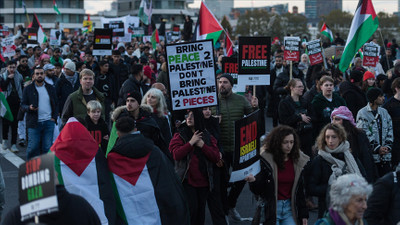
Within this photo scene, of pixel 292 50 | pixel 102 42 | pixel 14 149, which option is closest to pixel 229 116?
pixel 14 149

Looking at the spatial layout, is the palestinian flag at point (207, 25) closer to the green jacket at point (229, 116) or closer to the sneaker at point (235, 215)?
the green jacket at point (229, 116)

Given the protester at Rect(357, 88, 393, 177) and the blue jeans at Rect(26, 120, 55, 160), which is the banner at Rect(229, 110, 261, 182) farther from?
the blue jeans at Rect(26, 120, 55, 160)

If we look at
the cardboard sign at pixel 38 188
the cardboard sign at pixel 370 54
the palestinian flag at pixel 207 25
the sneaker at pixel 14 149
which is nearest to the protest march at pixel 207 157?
the cardboard sign at pixel 38 188

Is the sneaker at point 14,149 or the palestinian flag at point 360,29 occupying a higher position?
the palestinian flag at point 360,29

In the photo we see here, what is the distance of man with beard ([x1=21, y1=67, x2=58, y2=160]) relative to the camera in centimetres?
1095

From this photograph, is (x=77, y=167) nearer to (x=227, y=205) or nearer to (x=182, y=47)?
(x=182, y=47)

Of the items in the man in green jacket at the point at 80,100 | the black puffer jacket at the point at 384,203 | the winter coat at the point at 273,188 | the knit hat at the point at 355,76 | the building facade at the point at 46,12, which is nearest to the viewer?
the black puffer jacket at the point at 384,203

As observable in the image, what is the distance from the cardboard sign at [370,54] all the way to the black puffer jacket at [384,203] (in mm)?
11347

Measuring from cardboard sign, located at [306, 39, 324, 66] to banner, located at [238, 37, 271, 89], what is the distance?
6283 millimetres

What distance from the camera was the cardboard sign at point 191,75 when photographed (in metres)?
7.03

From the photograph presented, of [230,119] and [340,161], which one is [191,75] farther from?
[340,161]

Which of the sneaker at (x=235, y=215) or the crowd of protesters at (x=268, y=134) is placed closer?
the crowd of protesters at (x=268, y=134)

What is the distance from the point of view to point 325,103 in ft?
30.8

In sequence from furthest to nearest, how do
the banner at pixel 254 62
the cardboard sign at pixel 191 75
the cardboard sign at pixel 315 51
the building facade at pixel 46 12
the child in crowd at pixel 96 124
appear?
the building facade at pixel 46 12 < the cardboard sign at pixel 315 51 < the banner at pixel 254 62 < the child in crowd at pixel 96 124 < the cardboard sign at pixel 191 75
